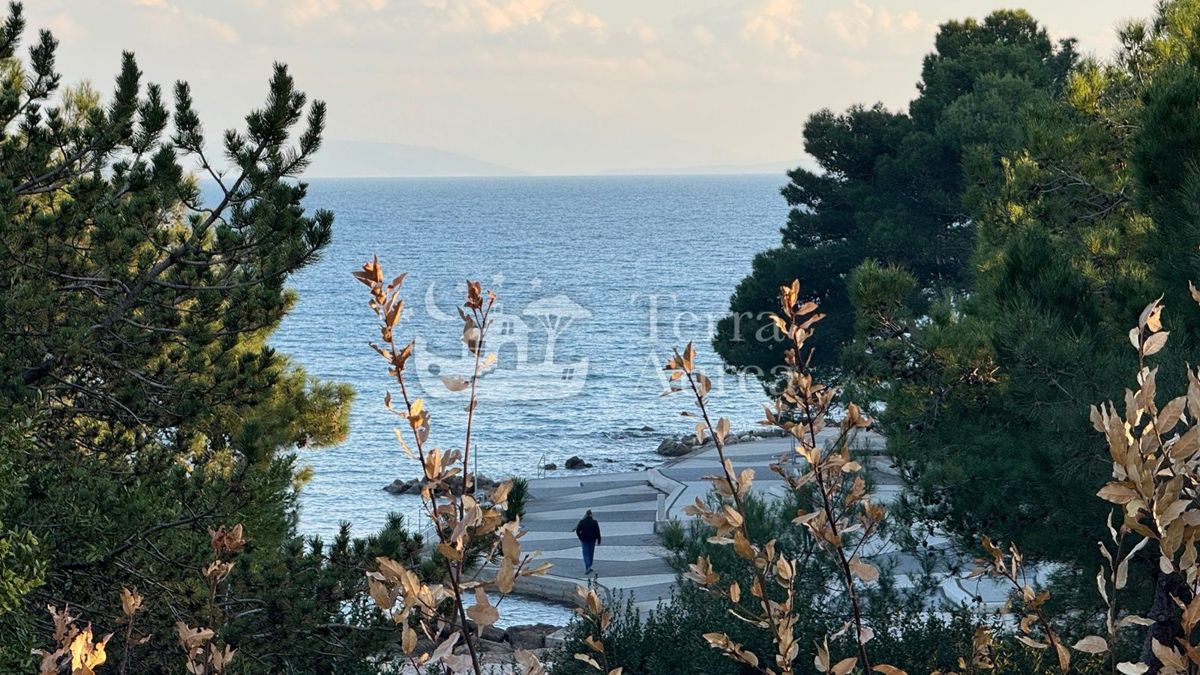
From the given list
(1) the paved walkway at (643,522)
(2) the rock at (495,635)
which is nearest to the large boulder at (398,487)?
(1) the paved walkway at (643,522)

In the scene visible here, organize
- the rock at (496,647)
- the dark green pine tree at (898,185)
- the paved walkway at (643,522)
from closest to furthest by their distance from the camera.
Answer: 1. the rock at (496,647)
2. the paved walkway at (643,522)
3. the dark green pine tree at (898,185)

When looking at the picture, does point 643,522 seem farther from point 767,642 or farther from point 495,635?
point 767,642

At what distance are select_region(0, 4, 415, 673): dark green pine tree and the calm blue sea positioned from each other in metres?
4.28

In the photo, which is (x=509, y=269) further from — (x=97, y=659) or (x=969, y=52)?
(x=97, y=659)

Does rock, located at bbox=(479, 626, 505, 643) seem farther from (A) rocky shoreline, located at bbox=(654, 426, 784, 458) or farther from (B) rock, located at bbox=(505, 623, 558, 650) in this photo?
(A) rocky shoreline, located at bbox=(654, 426, 784, 458)

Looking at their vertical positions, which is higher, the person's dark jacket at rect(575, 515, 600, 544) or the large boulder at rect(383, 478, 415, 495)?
the person's dark jacket at rect(575, 515, 600, 544)

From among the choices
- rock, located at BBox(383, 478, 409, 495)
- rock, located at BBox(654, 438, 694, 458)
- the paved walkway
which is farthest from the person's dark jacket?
rock, located at BBox(654, 438, 694, 458)

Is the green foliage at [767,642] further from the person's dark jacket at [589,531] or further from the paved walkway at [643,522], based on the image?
the person's dark jacket at [589,531]

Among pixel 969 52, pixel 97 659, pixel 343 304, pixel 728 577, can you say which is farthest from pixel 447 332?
pixel 97 659

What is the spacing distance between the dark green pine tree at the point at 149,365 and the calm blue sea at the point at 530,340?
168 inches

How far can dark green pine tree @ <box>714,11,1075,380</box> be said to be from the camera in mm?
28609

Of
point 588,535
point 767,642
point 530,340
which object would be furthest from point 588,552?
point 530,340

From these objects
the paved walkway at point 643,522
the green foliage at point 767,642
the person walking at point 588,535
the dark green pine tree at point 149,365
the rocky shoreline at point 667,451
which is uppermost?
the dark green pine tree at point 149,365

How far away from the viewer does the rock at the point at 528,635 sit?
18.6 m
